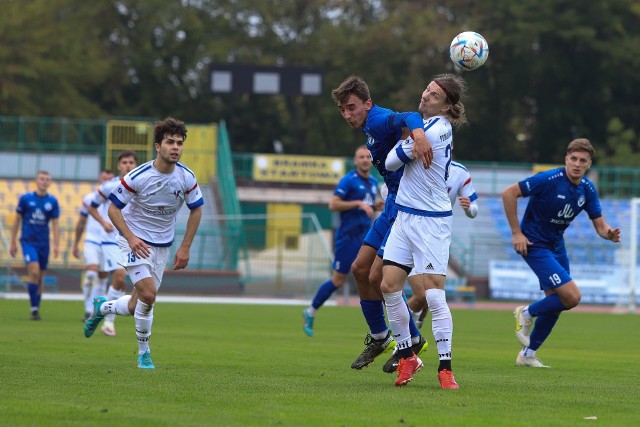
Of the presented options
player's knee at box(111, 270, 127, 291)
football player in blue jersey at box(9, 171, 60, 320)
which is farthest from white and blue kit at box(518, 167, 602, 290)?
football player in blue jersey at box(9, 171, 60, 320)

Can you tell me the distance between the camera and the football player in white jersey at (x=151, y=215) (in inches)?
391

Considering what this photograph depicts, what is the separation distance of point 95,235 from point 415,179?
30.9 ft

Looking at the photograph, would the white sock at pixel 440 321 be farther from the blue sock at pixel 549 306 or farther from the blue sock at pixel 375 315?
the blue sock at pixel 549 306

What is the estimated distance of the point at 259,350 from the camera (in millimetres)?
12555

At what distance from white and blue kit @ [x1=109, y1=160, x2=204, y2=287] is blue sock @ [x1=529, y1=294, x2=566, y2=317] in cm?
357

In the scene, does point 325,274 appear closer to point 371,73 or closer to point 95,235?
point 95,235

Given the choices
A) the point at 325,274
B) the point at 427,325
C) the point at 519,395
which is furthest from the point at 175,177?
the point at 325,274

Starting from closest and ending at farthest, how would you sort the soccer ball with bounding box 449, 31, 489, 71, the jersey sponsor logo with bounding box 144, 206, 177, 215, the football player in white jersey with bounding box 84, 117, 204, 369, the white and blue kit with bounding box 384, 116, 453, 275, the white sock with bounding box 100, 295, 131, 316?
the white and blue kit with bounding box 384, 116, 453, 275 → the soccer ball with bounding box 449, 31, 489, 71 → the football player in white jersey with bounding box 84, 117, 204, 369 → the jersey sponsor logo with bounding box 144, 206, 177, 215 → the white sock with bounding box 100, 295, 131, 316

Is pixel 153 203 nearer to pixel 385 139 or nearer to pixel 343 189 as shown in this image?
pixel 385 139

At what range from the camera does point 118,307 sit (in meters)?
10.7

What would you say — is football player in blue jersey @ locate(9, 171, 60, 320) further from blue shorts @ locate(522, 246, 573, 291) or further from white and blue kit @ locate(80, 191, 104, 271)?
blue shorts @ locate(522, 246, 573, 291)

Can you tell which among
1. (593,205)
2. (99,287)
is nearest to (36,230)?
(99,287)

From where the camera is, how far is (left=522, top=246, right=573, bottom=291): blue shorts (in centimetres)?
1129

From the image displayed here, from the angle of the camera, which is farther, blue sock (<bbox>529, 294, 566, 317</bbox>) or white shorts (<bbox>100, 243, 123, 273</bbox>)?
white shorts (<bbox>100, 243, 123, 273</bbox>)
